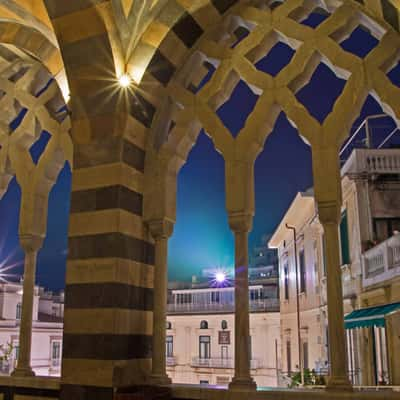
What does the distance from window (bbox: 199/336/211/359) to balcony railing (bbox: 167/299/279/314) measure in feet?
4.89

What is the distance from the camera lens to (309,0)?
515cm

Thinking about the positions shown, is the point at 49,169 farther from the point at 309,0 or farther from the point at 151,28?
the point at 309,0

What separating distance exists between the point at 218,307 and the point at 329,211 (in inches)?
975

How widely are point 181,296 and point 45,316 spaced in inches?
347

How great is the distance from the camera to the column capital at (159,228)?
5043 mm

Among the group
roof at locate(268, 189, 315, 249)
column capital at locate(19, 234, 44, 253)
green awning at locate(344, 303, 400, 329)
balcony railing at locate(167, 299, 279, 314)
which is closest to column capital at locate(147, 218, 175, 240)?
column capital at locate(19, 234, 44, 253)

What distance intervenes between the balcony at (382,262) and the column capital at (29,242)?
22.5ft

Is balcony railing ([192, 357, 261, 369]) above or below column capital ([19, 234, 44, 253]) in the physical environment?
below

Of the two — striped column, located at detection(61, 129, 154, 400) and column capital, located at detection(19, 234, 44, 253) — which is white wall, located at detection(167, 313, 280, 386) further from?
striped column, located at detection(61, 129, 154, 400)

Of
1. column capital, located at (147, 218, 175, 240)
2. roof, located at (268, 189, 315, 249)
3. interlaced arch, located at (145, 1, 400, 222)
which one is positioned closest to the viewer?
interlaced arch, located at (145, 1, 400, 222)

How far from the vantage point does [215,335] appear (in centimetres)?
2797

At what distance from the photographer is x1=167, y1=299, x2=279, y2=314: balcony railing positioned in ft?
85.9

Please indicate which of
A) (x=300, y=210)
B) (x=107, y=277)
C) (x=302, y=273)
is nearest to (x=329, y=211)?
(x=107, y=277)

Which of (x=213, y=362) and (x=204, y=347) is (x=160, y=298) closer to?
(x=213, y=362)
